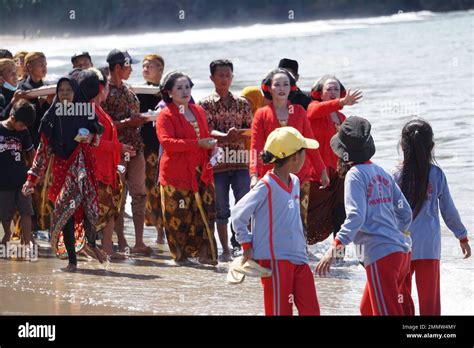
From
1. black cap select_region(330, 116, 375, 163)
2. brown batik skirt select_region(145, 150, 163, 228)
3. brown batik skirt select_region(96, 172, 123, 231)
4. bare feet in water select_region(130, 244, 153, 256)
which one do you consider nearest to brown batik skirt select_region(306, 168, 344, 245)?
bare feet in water select_region(130, 244, 153, 256)

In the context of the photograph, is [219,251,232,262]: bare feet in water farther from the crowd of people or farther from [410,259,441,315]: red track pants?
[410,259,441,315]: red track pants

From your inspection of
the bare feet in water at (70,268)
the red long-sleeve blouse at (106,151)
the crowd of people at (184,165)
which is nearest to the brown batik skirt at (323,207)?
the crowd of people at (184,165)

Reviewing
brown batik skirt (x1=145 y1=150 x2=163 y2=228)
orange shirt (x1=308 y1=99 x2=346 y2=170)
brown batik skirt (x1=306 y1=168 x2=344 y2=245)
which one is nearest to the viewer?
orange shirt (x1=308 y1=99 x2=346 y2=170)

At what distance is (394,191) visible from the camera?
6.55 m

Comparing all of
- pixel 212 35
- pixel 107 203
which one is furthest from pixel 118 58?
pixel 212 35

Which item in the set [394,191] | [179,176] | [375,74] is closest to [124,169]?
[179,176]

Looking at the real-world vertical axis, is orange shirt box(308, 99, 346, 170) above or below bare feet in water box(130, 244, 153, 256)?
above

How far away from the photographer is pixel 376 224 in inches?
255

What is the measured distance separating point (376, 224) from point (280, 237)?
510 mm

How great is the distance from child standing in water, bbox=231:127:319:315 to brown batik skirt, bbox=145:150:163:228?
4.32 meters

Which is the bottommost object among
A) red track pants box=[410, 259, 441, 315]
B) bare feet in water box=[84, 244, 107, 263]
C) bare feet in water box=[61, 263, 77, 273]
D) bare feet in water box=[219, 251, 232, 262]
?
bare feet in water box=[219, 251, 232, 262]

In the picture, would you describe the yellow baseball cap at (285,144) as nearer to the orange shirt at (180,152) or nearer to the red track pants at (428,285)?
the red track pants at (428,285)

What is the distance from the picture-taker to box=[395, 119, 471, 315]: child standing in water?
22.3 ft

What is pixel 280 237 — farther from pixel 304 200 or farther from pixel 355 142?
pixel 304 200
